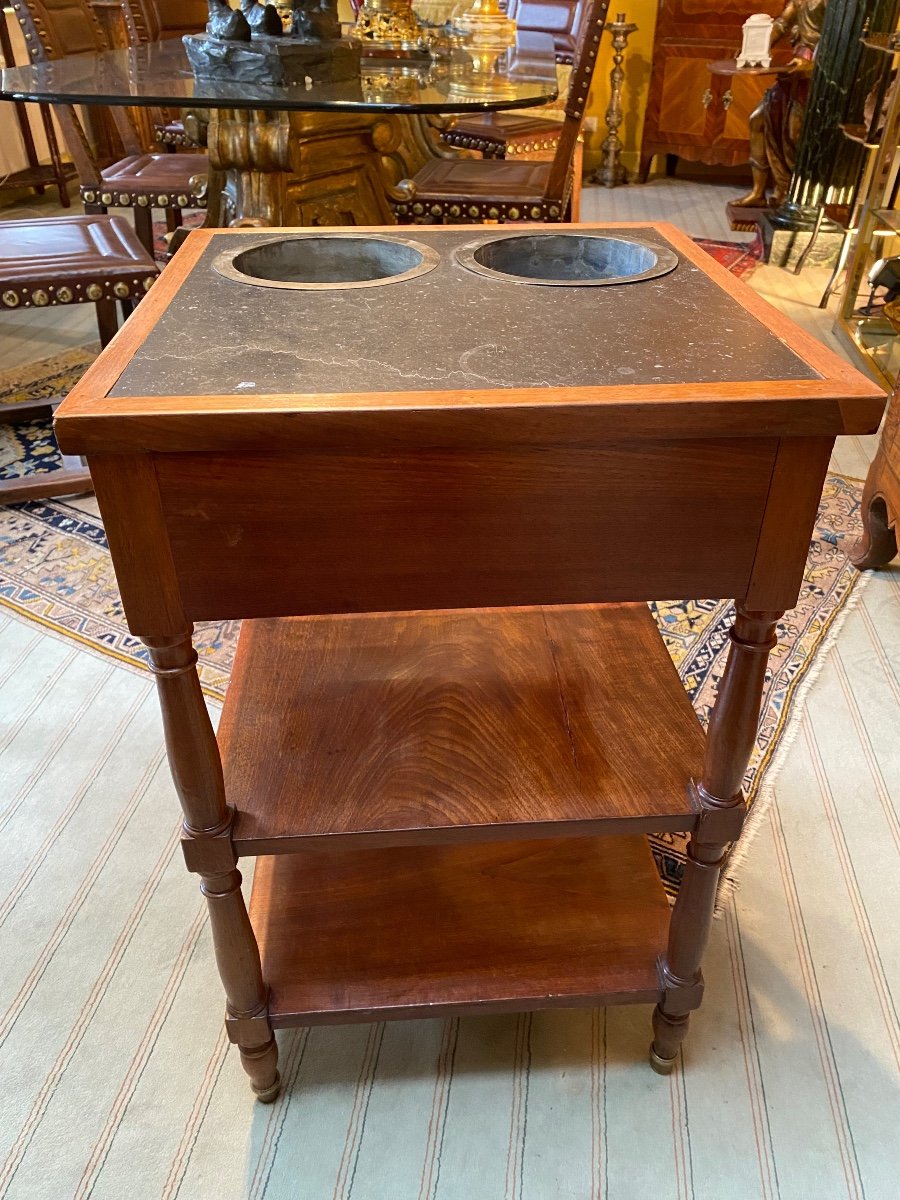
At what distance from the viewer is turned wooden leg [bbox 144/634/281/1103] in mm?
751

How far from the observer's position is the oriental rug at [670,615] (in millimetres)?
1512

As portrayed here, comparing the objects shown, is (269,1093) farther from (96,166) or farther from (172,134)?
(172,134)

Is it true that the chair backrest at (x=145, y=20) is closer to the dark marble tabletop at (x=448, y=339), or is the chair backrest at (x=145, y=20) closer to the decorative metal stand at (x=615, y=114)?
the decorative metal stand at (x=615, y=114)

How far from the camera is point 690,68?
4.96 m

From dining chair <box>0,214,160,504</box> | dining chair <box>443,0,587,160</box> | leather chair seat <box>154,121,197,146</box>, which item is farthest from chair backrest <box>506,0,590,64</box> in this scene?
dining chair <box>0,214,160,504</box>

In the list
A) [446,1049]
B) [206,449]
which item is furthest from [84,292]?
[446,1049]

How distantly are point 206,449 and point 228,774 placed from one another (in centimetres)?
41

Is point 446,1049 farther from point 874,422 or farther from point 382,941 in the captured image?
point 874,422

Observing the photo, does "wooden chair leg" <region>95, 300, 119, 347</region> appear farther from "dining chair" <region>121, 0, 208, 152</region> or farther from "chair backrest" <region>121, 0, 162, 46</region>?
"chair backrest" <region>121, 0, 162, 46</region>

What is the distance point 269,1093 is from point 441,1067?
198 millimetres

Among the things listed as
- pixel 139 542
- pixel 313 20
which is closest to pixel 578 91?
pixel 313 20

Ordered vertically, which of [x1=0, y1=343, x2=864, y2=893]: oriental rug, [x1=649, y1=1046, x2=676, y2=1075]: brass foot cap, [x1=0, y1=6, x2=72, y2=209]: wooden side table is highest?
[x1=0, y1=6, x2=72, y2=209]: wooden side table

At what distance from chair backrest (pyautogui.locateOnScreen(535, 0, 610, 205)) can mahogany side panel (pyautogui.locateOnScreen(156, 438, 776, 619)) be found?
5.93 feet

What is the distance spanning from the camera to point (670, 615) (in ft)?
5.88
